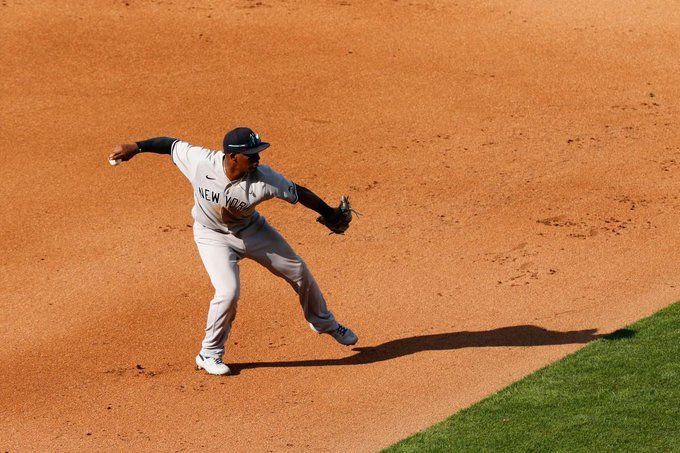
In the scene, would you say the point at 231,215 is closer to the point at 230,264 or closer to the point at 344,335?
the point at 230,264

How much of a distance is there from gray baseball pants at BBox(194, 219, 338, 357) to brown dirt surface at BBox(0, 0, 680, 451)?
424mm

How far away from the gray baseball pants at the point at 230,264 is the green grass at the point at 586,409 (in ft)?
6.03

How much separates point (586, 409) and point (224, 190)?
316 centimetres

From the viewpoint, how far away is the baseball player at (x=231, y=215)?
330 inches

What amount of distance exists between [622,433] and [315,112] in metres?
7.49

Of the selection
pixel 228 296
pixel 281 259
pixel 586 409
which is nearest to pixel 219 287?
pixel 228 296

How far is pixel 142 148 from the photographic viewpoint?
8750mm

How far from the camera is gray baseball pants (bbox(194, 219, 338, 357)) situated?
871 cm

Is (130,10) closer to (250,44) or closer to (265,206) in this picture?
(250,44)

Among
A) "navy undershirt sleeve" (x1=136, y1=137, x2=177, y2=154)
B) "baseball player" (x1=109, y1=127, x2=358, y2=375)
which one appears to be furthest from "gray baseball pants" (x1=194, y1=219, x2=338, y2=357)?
"navy undershirt sleeve" (x1=136, y1=137, x2=177, y2=154)

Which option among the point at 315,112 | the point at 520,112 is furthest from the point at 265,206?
the point at 520,112

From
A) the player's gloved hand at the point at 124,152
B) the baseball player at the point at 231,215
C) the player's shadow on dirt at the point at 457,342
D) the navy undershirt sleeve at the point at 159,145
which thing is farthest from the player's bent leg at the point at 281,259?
the player's gloved hand at the point at 124,152

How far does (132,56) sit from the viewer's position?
50.2ft

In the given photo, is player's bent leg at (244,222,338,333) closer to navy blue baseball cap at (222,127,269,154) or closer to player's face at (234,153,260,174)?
player's face at (234,153,260,174)
